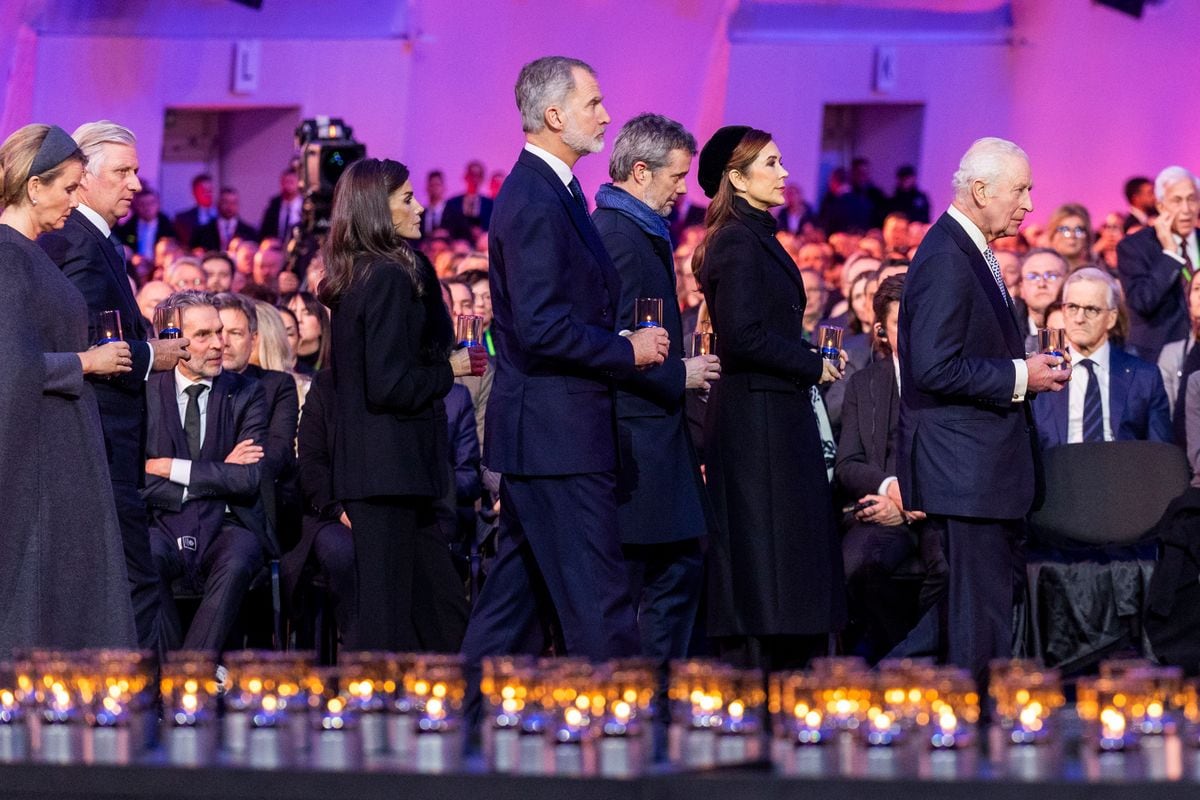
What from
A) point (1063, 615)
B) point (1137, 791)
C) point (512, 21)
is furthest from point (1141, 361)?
point (512, 21)

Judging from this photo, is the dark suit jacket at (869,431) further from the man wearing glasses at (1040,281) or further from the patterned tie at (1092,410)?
the man wearing glasses at (1040,281)

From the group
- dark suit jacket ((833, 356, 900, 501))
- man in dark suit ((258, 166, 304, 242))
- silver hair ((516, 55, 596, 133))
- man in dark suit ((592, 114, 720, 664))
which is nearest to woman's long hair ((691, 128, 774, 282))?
man in dark suit ((592, 114, 720, 664))

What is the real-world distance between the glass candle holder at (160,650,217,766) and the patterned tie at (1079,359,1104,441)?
410cm

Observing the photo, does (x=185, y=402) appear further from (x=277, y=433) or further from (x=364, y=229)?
(x=364, y=229)

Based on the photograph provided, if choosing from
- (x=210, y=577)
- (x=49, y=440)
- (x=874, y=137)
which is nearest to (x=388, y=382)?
(x=49, y=440)

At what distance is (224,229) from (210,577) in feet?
30.6

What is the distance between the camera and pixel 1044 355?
4867 millimetres

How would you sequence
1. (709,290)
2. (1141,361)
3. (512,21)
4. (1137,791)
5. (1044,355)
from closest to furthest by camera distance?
(1137,791) < (1044,355) < (709,290) < (1141,361) < (512,21)

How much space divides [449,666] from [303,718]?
0.78 feet

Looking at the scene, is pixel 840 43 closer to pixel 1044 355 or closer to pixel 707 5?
pixel 707 5

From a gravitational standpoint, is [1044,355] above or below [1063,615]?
above

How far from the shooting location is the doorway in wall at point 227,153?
56.5 feet

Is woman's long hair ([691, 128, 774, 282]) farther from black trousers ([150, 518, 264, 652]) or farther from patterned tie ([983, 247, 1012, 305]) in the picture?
black trousers ([150, 518, 264, 652])

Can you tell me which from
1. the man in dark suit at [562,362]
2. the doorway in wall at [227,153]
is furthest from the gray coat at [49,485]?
the doorway in wall at [227,153]
